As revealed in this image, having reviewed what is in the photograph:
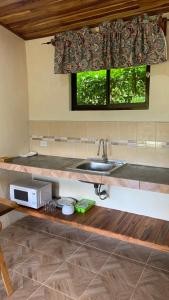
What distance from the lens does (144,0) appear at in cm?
215

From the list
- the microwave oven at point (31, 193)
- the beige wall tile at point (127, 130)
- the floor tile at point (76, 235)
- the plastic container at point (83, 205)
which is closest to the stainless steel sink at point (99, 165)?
the beige wall tile at point (127, 130)

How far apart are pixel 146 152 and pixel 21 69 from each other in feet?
6.32

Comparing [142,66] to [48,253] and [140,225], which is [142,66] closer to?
[140,225]

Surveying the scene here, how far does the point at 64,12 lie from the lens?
8.07ft

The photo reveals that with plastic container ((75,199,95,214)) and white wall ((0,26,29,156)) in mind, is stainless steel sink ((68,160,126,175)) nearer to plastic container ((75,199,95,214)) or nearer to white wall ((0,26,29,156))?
plastic container ((75,199,95,214))

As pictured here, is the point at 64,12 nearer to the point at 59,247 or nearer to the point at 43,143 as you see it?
the point at 43,143

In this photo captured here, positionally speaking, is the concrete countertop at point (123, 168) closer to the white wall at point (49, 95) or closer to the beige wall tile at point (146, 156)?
the beige wall tile at point (146, 156)

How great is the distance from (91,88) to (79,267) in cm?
199

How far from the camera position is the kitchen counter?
6.71 feet

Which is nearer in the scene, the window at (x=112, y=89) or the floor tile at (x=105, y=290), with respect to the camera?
the floor tile at (x=105, y=290)

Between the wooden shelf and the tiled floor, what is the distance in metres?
0.29

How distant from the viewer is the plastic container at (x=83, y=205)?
281 centimetres

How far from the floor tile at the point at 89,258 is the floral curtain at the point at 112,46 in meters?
1.96

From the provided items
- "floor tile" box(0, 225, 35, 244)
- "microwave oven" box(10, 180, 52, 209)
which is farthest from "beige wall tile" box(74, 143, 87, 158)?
"floor tile" box(0, 225, 35, 244)
